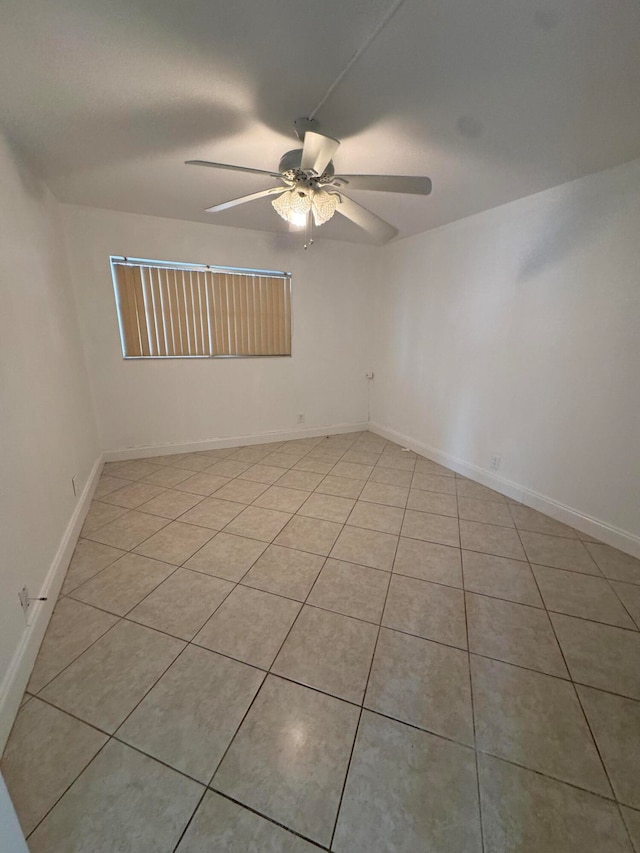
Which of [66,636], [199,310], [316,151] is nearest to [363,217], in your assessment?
[316,151]

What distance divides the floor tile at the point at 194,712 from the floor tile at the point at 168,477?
5.80 feet

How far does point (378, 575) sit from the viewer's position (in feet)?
5.98

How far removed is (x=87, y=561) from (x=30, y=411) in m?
0.91

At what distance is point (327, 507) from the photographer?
252 centimetres

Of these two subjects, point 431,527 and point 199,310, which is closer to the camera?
point 431,527

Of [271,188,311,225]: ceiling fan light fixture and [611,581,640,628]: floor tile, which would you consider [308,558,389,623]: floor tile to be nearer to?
[611,581,640,628]: floor tile

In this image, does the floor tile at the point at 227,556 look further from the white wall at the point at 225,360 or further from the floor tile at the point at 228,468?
the white wall at the point at 225,360

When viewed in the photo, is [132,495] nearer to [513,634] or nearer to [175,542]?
[175,542]

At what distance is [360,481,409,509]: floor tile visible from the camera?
102 inches

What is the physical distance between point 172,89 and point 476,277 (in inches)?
93.8

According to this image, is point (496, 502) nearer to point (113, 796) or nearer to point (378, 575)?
point (378, 575)

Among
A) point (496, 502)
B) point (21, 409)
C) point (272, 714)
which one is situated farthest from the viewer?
point (496, 502)

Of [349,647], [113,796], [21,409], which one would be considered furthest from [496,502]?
[21,409]

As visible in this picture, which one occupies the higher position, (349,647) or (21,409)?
(21,409)
